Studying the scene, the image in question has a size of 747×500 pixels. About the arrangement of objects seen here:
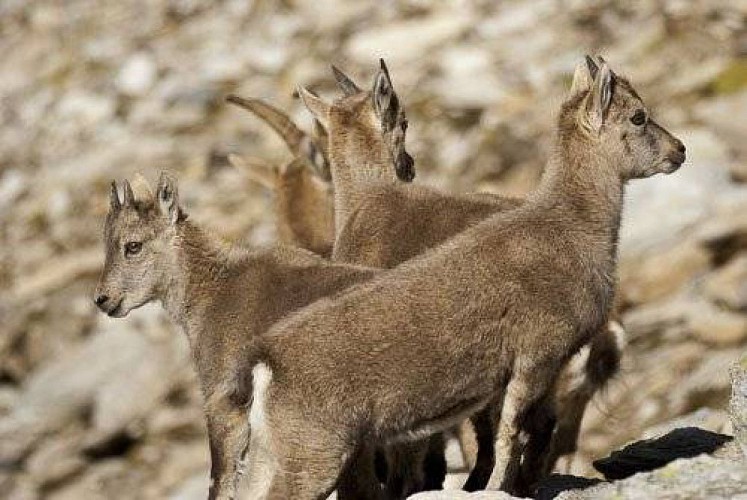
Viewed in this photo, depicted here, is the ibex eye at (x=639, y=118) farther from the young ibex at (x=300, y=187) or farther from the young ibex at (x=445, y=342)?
the young ibex at (x=300, y=187)

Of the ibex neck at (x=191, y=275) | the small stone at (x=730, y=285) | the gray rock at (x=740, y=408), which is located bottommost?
the gray rock at (x=740, y=408)

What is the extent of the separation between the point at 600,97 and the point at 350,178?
106 inches

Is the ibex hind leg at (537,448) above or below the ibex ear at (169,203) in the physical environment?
below

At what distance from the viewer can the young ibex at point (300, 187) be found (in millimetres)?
13164

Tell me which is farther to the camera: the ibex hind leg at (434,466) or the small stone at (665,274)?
the small stone at (665,274)

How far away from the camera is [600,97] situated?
8.89m

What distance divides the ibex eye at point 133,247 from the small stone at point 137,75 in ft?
51.6

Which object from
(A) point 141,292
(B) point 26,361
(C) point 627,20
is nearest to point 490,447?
(A) point 141,292

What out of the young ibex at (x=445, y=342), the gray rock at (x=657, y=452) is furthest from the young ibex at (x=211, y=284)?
the gray rock at (x=657, y=452)

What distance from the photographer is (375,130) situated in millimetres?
11438

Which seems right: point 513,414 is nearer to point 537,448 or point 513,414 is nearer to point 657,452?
point 537,448

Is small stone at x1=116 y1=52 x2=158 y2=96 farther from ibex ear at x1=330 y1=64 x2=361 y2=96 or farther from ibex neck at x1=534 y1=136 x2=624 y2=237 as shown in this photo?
ibex neck at x1=534 y1=136 x2=624 y2=237

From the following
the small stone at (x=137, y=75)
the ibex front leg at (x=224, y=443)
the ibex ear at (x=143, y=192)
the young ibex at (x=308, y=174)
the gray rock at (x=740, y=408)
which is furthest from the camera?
the small stone at (x=137, y=75)

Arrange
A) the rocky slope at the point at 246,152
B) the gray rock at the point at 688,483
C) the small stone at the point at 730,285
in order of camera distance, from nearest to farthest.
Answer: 1. the gray rock at the point at 688,483
2. the small stone at the point at 730,285
3. the rocky slope at the point at 246,152
